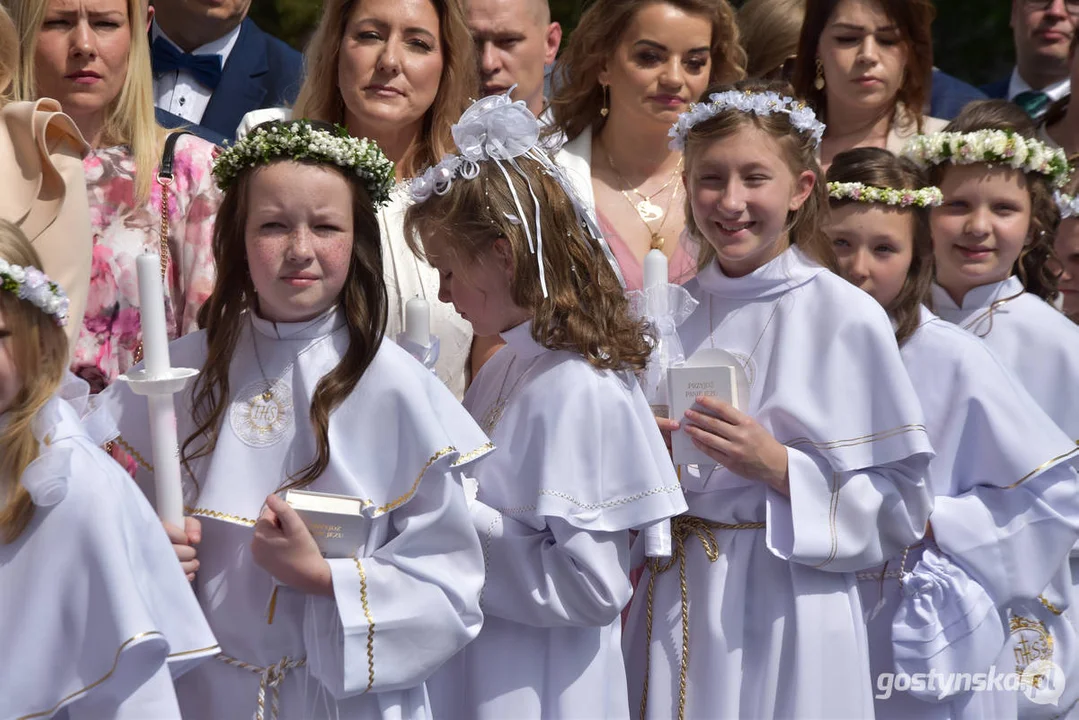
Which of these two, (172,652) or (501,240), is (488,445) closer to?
(501,240)

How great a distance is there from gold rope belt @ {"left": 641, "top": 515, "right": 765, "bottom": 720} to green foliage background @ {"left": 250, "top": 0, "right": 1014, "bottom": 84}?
7.33 meters

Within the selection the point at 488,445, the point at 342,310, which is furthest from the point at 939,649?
the point at 342,310

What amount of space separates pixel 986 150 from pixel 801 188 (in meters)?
1.07

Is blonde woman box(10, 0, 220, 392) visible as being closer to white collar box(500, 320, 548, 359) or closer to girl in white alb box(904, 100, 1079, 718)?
white collar box(500, 320, 548, 359)

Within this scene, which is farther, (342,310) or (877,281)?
(877,281)

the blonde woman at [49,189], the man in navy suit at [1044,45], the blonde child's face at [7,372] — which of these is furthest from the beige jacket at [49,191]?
the man in navy suit at [1044,45]

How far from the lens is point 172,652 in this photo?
3.47 m

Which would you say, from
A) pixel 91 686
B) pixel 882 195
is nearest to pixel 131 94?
pixel 91 686

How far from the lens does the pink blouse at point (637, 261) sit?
5.69m

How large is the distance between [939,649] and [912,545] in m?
0.33

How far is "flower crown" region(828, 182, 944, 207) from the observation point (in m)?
5.14

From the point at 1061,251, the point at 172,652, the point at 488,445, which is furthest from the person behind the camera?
the point at 1061,251

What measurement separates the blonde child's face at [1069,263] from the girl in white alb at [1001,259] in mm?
486

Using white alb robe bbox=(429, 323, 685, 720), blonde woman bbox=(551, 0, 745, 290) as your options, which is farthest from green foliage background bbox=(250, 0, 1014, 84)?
white alb robe bbox=(429, 323, 685, 720)
